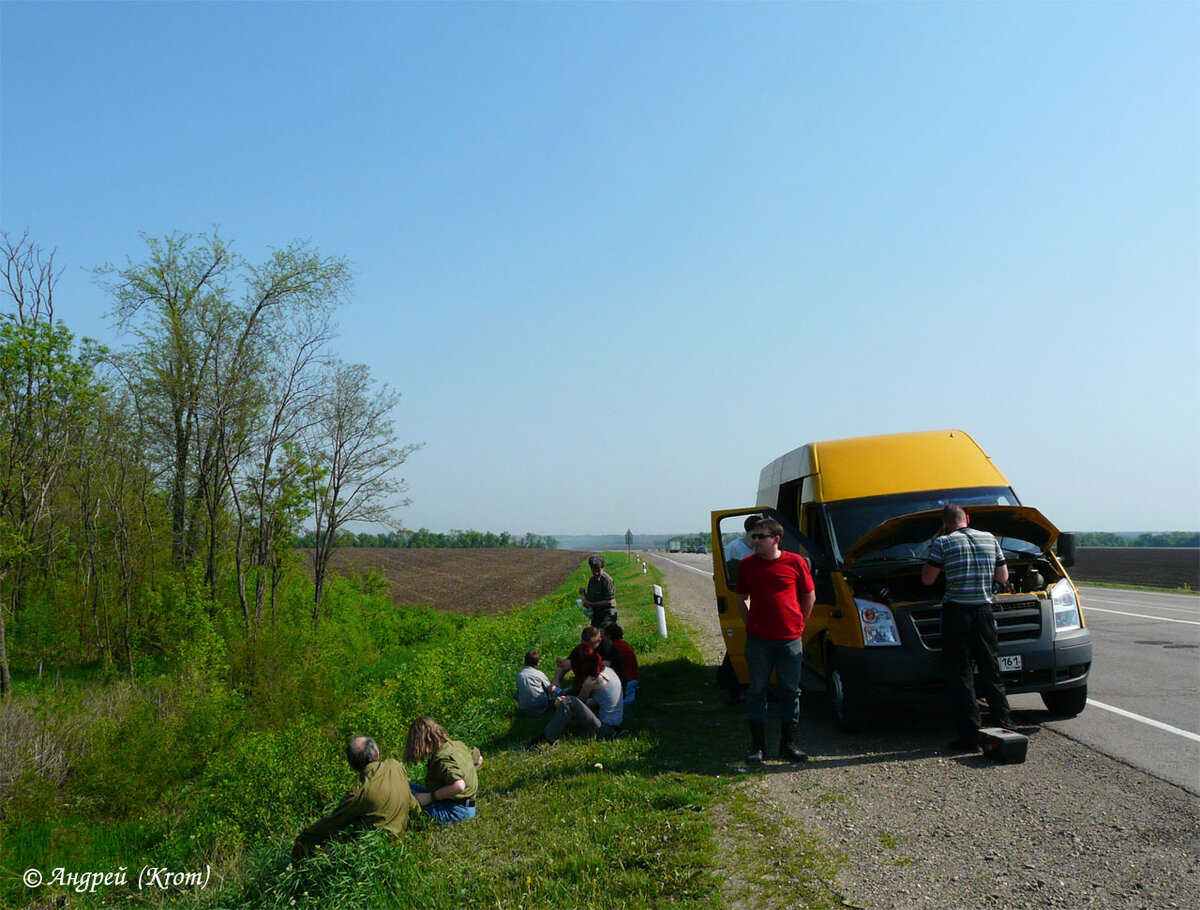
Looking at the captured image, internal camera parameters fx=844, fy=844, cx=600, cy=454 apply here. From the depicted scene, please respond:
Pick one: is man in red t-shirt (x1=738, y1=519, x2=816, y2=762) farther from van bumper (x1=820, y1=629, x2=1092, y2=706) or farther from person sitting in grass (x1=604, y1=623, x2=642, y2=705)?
person sitting in grass (x1=604, y1=623, x2=642, y2=705)

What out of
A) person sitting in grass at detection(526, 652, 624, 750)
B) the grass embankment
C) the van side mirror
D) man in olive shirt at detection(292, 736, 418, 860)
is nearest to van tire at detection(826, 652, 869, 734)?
the grass embankment

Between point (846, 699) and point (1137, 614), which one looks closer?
point (846, 699)

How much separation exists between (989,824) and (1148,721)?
3.70 meters

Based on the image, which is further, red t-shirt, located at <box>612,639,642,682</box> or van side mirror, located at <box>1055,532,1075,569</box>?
red t-shirt, located at <box>612,639,642,682</box>

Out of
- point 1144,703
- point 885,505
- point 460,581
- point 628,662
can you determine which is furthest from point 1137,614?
point 460,581

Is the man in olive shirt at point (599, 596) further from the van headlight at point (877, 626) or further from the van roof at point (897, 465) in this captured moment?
the van headlight at point (877, 626)

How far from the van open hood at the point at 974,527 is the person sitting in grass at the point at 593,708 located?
107 inches

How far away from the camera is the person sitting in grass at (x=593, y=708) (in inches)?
333

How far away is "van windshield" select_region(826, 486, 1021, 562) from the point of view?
8430 mm

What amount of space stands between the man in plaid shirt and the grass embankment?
199cm

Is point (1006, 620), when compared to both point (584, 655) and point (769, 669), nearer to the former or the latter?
point (769, 669)

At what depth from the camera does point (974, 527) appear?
7.95 m

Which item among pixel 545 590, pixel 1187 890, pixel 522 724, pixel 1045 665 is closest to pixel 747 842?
pixel 1187 890

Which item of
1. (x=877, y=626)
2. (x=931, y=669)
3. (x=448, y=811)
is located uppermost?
(x=877, y=626)
